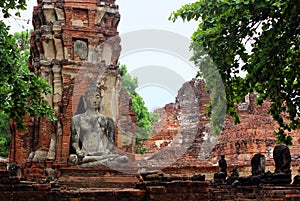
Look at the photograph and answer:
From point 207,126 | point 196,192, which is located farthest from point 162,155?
point 196,192

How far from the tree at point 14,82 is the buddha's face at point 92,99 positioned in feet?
6.95

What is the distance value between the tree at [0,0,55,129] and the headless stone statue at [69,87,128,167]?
1.95 meters

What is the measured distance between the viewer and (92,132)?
10.7 meters

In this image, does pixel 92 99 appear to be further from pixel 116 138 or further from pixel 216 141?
pixel 216 141

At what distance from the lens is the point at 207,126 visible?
60.6 ft

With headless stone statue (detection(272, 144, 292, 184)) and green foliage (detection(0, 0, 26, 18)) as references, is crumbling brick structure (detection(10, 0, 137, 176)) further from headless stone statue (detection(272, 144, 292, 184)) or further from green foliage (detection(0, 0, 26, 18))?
headless stone statue (detection(272, 144, 292, 184))

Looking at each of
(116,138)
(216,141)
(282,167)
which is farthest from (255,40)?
(216,141)

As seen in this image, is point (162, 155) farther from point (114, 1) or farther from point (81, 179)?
point (81, 179)

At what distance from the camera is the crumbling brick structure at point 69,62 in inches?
434

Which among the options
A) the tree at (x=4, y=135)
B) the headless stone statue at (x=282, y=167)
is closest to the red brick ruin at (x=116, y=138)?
the headless stone statue at (x=282, y=167)

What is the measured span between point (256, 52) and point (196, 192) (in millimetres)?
2936

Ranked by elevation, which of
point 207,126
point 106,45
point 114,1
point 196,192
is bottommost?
point 196,192

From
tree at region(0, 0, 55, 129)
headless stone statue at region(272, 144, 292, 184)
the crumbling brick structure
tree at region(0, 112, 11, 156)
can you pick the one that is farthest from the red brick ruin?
tree at region(0, 112, 11, 156)

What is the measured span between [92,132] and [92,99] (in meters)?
0.80
